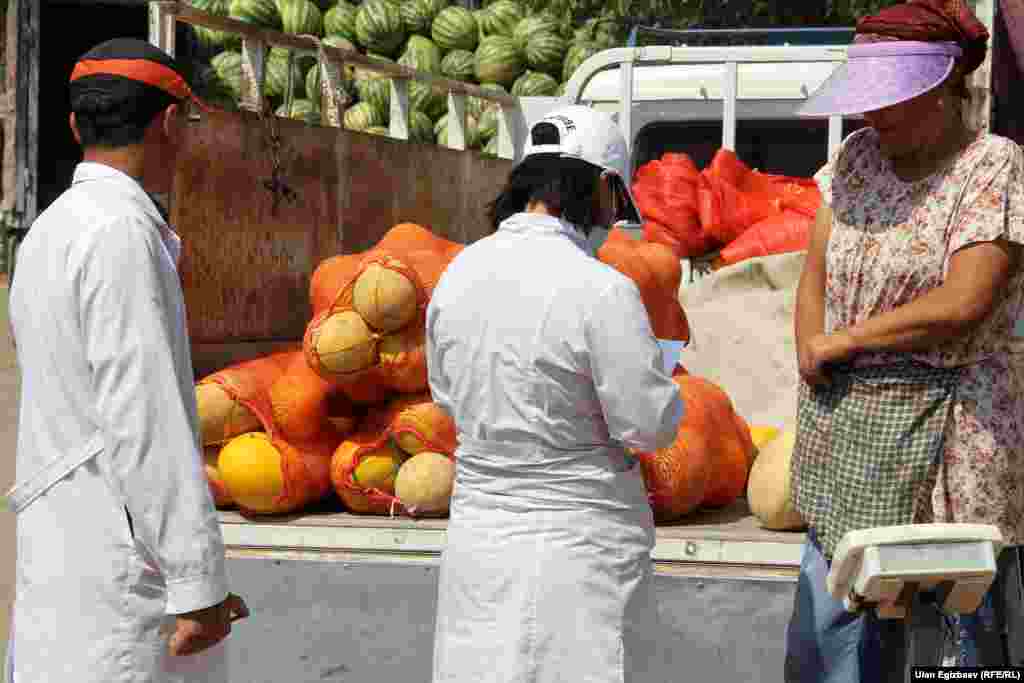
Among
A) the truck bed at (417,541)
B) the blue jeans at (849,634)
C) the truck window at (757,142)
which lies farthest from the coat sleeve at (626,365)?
the truck window at (757,142)

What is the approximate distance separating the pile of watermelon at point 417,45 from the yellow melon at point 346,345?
638cm

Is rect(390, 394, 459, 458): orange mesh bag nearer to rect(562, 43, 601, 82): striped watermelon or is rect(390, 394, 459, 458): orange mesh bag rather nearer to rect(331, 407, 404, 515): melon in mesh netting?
rect(331, 407, 404, 515): melon in mesh netting

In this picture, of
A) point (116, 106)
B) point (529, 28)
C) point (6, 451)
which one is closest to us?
point (116, 106)

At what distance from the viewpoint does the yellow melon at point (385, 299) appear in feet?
12.5

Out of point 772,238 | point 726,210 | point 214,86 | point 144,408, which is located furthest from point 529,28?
point 144,408

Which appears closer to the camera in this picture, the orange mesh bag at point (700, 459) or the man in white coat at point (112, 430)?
the man in white coat at point (112, 430)

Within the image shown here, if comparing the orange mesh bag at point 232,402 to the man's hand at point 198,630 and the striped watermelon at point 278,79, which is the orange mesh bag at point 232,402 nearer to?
the man's hand at point 198,630

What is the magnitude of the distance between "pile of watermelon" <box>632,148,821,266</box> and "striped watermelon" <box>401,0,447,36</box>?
20.0 ft

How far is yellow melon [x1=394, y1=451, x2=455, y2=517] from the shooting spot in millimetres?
3779

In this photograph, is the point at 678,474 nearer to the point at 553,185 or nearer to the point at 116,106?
the point at 553,185

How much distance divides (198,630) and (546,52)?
914 cm

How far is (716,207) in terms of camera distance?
569 cm

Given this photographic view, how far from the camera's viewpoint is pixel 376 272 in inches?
152

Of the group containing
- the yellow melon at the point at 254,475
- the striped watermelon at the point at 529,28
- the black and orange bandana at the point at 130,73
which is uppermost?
the striped watermelon at the point at 529,28
